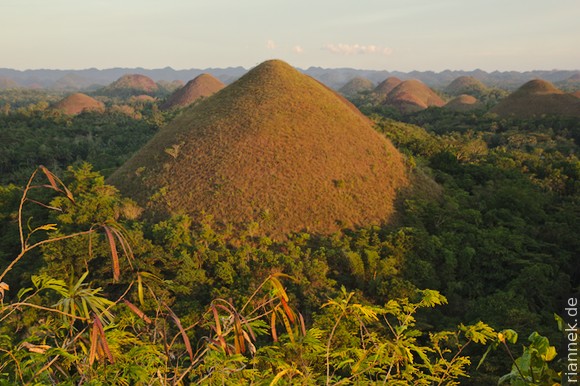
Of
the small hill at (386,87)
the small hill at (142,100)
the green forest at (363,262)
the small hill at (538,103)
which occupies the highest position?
the small hill at (386,87)

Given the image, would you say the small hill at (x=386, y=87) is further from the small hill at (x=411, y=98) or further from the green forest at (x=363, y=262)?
the green forest at (x=363, y=262)

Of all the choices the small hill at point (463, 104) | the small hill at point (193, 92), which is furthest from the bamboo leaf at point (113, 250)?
the small hill at point (193, 92)

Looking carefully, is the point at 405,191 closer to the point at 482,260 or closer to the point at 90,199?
the point at 482,260

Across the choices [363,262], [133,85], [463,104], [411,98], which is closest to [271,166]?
[363,262]

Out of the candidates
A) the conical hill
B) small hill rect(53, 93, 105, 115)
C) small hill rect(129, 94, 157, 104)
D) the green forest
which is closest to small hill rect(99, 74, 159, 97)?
small hill rect(129, 94, 157, 104)

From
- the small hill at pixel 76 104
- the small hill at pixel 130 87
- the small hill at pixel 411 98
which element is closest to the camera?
the small hill at pixel 76 104

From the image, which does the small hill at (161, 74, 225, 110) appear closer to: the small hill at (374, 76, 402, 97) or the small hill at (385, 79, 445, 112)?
the small hill at (385, 79, 445, 112)

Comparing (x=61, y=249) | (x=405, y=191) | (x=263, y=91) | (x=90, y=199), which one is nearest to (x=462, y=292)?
(x=405, y=191)
